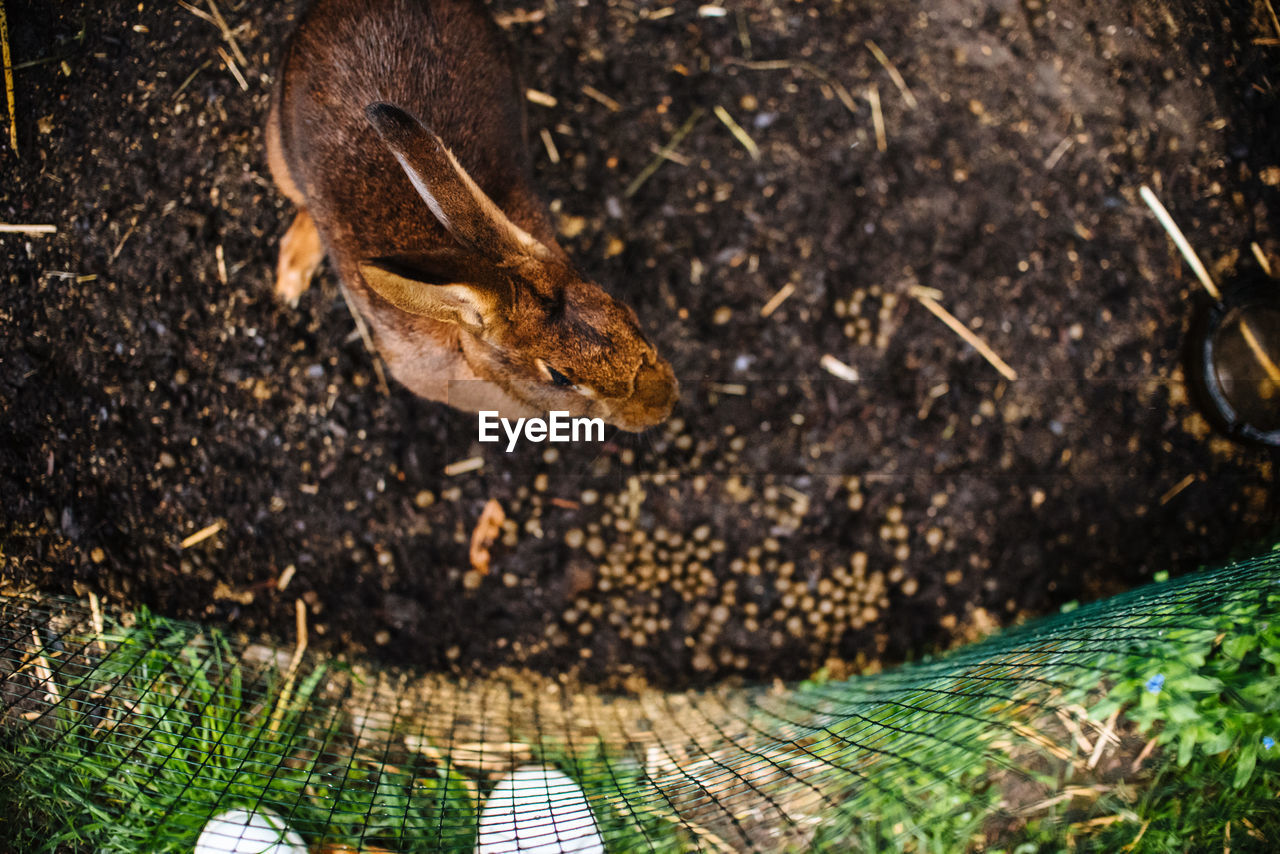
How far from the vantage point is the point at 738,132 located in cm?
320

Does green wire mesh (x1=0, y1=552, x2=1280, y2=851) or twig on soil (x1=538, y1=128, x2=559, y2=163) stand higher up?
twig on soil (x1=538, y1=128, x2=559, y2=163)

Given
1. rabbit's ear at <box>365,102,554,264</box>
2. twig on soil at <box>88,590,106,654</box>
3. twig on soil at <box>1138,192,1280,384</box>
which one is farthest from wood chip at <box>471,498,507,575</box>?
twig on soil at <box>1138,192,1280,384</box>

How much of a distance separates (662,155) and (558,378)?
1468 millimetres

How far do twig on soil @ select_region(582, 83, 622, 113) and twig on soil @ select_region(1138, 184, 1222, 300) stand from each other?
2.45 metres

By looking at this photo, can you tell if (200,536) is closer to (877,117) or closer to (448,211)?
(448,211)

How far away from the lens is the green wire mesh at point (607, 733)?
7.95 feet

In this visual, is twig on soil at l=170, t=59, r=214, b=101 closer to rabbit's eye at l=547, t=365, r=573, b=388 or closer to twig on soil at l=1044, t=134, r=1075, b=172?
rabbit's eye at l=547, t=365, r=573, b=388

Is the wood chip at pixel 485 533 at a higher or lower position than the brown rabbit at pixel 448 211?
lower

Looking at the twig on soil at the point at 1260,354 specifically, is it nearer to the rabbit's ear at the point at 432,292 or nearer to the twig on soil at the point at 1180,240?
the twig on soil at the point at 1180,240

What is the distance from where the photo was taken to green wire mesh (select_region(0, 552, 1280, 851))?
95.4 inches

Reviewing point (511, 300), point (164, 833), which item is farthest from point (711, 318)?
point (164, 833)

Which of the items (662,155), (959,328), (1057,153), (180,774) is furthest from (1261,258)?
(180,774)

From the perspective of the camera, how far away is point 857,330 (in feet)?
10.4

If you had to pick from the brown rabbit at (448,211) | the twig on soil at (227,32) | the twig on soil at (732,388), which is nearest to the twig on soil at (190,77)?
the twig on soil at (227,32)
